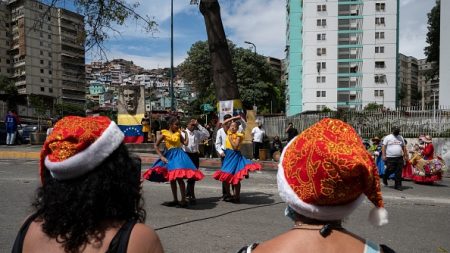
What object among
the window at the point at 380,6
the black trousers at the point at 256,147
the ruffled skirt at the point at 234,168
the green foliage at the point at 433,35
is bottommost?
the black trousers at the point at 256,147

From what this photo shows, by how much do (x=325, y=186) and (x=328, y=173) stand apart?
0.06 meters

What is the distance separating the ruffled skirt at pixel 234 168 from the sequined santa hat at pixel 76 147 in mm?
6856

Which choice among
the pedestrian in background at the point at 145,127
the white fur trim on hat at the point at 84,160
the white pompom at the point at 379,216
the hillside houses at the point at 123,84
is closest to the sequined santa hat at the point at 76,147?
the white fur trim on hat at the point at 84,160

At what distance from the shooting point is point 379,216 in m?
1.97

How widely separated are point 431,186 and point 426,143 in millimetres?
1652

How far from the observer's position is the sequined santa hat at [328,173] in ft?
5.72

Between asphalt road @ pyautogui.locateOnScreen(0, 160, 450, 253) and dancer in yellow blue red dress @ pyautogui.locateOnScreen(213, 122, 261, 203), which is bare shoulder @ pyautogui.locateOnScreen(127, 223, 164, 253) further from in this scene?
dancer in yellow blue red dress @ pyautogui.locateOnScreen(213, 122, 261, 203)

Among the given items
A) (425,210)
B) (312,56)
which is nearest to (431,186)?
(425,210)

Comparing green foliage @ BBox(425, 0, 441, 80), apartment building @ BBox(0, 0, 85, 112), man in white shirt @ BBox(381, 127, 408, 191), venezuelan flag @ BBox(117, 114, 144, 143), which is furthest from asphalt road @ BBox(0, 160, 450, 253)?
apartment building @ BBox(0, 0, 85, 112)

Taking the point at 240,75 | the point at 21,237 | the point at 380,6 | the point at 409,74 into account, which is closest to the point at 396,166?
the point at 21,237

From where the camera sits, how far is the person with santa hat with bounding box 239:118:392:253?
175 cm

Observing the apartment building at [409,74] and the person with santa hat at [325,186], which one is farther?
the apartment building at [409,74]

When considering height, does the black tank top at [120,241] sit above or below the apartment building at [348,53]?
below

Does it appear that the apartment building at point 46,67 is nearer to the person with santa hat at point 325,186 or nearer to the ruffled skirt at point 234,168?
the ruffled skirt at point 234,168
